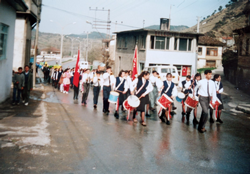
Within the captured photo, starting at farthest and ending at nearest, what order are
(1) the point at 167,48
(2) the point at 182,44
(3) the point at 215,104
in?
1. (2) the point at 182,44
2. (1) the point at 167,48
3. (3) the point at 215,104

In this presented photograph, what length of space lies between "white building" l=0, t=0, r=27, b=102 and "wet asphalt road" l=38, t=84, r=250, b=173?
4.32 m

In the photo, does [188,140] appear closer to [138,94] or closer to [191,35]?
[138,94]

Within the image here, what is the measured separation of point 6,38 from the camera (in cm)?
1303

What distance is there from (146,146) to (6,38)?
9.26 metres

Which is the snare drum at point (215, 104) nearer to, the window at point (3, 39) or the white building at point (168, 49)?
the window at point (3, 39)

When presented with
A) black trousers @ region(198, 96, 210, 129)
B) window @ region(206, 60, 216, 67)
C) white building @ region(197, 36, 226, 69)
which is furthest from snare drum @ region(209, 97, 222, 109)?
window @ region(206, 60, 216, 67)

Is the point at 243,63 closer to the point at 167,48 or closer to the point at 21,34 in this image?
the point at 167,48

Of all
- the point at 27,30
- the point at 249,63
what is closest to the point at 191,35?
the point at 249,63

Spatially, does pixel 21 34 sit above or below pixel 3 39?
above

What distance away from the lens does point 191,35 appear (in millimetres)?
37531

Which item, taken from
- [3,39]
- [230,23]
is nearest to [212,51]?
[230,23]

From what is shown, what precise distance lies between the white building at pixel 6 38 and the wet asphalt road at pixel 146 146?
4315mm

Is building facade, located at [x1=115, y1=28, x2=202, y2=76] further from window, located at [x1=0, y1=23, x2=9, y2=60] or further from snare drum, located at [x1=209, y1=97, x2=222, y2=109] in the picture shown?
snare drum, located at [x1=209, y1=97, x2=222, y2=109]

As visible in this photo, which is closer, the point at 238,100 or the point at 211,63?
the point at 238,100
